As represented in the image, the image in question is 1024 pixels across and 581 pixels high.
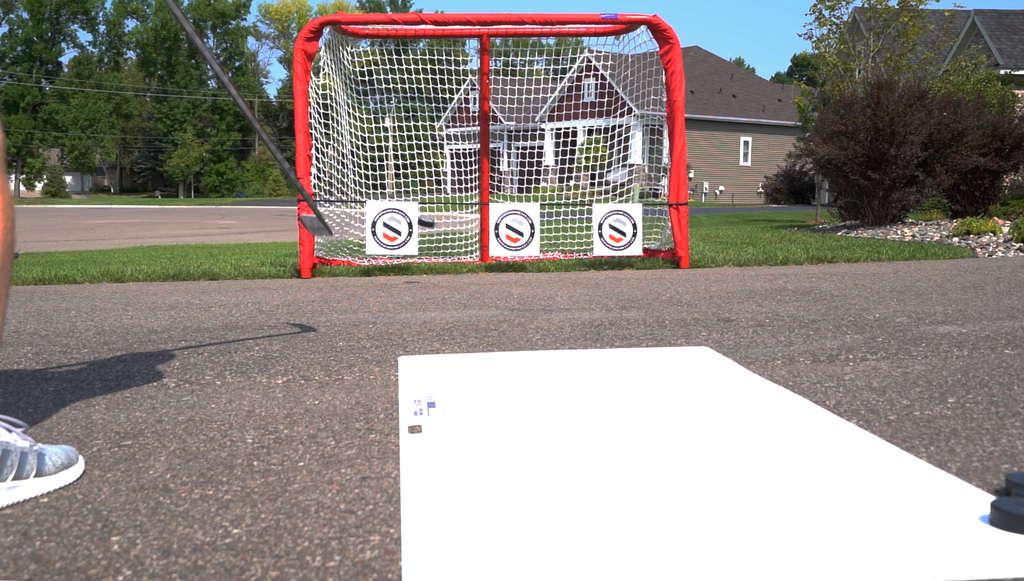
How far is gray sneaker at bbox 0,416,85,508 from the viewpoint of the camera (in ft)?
8.36

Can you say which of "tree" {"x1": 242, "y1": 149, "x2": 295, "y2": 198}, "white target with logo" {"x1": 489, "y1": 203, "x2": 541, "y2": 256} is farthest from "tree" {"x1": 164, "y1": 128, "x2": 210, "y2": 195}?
"white target with logo" {"x1": 489, "y1": 203, "x2": 541, "y2": 256}

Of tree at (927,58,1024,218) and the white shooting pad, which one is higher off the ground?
tree at (927,58,1024,218)

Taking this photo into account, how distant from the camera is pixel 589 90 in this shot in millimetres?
11625

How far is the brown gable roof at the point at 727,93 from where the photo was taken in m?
42.6

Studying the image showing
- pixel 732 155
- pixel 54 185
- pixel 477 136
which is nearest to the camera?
pixel 477 136

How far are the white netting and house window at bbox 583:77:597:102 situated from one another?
0.06 feet

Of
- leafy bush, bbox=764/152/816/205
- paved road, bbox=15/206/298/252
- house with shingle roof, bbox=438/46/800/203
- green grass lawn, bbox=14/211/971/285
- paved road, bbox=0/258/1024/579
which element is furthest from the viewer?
leafy bush, bbox=764/152/816/205

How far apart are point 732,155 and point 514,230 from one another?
36.1 m

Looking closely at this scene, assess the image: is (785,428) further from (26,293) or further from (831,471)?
(26,293)

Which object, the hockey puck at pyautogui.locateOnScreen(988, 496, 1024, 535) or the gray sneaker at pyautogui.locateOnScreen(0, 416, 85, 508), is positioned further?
the gray sneaker at pyautogui.locateOnScreen(0, 416, 85, 508)

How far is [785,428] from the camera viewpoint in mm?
3281

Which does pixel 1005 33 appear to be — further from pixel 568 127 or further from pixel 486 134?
pixel 486 134

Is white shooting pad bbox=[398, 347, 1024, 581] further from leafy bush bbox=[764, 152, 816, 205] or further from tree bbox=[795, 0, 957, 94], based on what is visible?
leafy bush bbox=[764, 152, 816, 205]

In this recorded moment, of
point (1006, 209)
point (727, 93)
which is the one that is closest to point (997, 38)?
point (727, 93)
